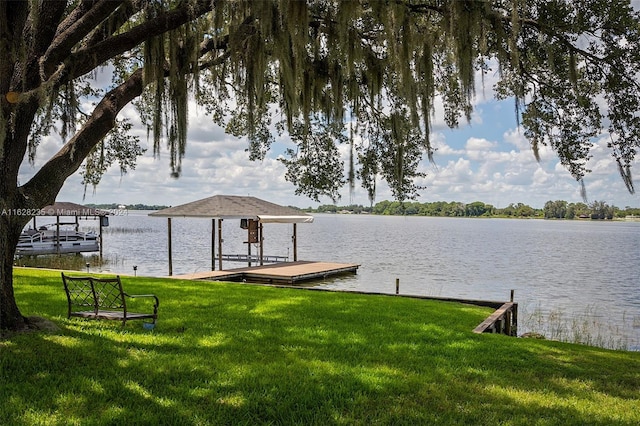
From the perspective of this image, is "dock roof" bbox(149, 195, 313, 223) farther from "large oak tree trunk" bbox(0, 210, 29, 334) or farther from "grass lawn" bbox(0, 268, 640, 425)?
"large oak tree trunk" bbox(0, 210, 29, 334)

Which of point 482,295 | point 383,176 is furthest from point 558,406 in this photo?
point 482,295

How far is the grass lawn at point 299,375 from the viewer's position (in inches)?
161

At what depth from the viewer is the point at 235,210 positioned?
20906 millimetres

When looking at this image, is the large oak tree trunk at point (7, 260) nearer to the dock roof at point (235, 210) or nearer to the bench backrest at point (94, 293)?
the bench backrest at point (94, 293)

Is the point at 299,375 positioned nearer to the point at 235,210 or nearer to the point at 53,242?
the point at 235,210

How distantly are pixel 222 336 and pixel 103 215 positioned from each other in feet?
95.9

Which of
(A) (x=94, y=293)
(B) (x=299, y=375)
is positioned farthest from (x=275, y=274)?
(B) (x=299, y=375)

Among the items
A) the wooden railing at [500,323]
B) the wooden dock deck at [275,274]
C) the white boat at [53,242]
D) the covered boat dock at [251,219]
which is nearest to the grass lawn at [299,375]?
the wooden railing at [500,323]

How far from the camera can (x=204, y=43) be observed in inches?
279

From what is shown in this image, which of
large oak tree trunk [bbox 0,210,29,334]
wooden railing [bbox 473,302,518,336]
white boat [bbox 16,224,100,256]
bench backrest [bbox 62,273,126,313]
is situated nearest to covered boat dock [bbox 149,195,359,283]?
bench backrest [bbox 62,273,126,313]

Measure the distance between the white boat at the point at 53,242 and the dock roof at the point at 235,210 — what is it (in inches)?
520

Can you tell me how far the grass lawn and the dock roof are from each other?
11.9 metres

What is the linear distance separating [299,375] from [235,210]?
1625 centimetres

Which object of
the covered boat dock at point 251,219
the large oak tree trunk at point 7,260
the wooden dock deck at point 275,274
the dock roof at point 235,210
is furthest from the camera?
the dock roof at point 235,210
